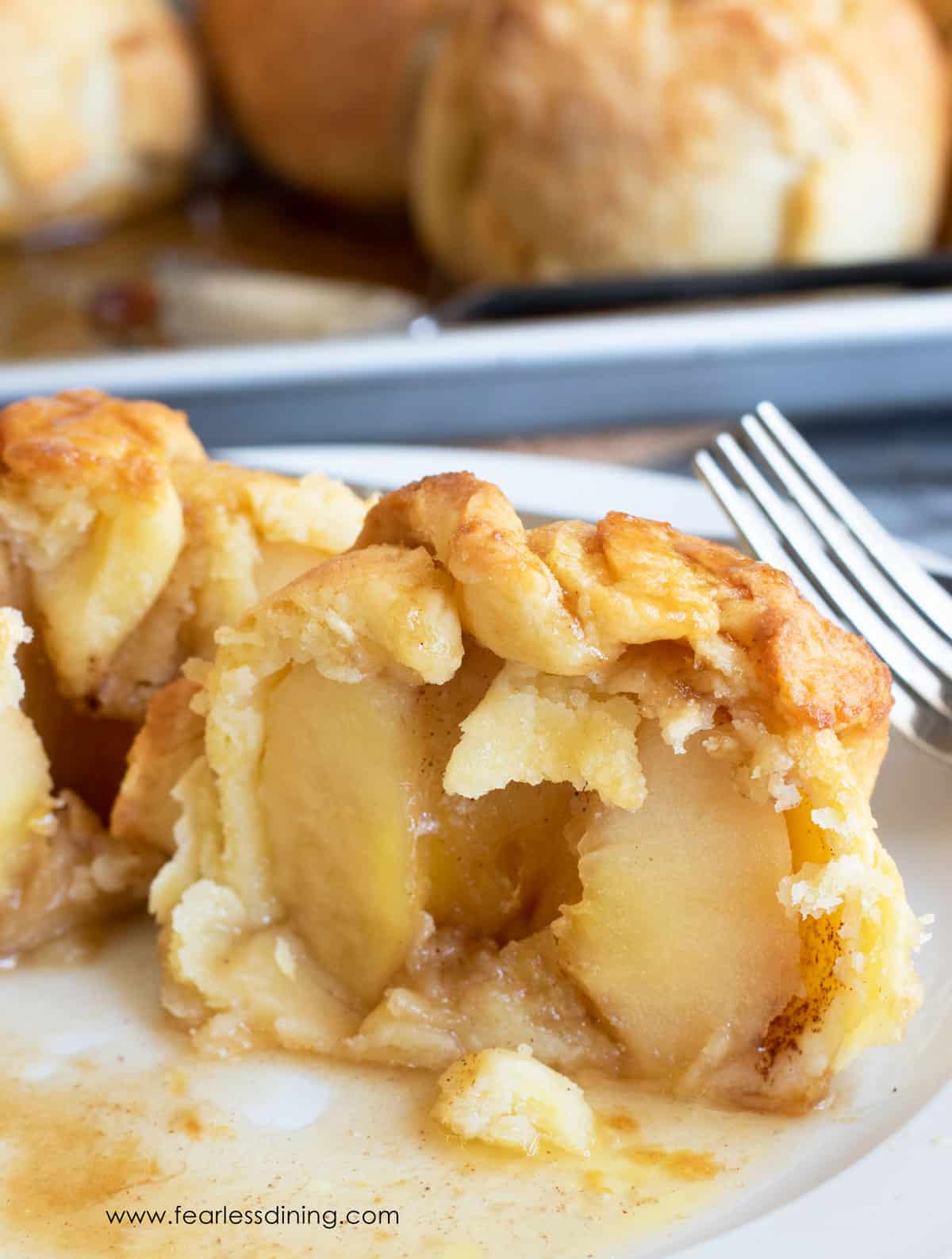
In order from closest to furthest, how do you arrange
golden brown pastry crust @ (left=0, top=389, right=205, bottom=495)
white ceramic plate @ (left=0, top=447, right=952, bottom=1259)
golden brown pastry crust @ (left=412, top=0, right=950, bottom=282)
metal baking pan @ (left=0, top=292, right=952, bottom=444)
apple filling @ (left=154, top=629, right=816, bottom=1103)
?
white ceramic plate @ (left=0, top=447, right=952, bottom=1259) → apple filling @ (left=154, top=629, right=816, bottom=1103) → golden brown pastry crust @ (left=0, top=389, right=205, bottom=495) → metal baking pan @ (left=0, top=292, right=952, bottom=444) → golden brown pastry crust @ (left=412, top=0, right=950, bottom=282)

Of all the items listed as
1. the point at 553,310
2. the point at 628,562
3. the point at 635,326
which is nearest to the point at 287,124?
the point at 553,310

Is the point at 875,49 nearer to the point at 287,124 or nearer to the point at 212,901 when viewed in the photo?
the point at 287,124

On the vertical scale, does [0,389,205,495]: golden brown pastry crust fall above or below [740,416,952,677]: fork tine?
above

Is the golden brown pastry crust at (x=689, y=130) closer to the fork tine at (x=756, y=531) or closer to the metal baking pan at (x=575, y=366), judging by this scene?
the metal baking pan at (x=575, y=366)

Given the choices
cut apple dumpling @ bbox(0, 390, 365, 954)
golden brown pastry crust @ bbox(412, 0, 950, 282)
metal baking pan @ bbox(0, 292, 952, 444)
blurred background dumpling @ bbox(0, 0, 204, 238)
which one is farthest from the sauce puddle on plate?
blurred background dumpling @ bbox(0, 0, 204, 238)

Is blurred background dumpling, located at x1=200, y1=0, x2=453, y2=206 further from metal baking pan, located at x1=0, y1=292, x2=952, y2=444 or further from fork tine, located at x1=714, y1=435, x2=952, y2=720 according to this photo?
fork tine, located at x1=714, y1=435, x2=952, y2=720

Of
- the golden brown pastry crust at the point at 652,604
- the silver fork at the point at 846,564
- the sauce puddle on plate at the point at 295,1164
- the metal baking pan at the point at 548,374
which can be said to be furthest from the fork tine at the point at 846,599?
the metal baking pan at the point at 548,374

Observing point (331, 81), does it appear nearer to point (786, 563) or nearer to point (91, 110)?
point (91, 110)
